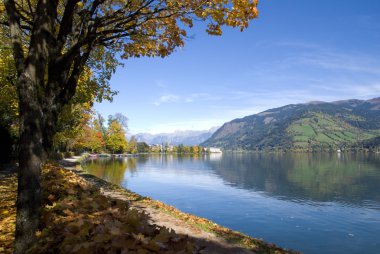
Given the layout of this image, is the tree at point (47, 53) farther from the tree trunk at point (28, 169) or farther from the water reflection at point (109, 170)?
the water reflection at point (109, 170)

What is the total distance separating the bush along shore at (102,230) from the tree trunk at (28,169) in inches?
14.8

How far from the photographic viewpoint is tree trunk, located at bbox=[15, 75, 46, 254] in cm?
653

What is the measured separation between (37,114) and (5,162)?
31.5m

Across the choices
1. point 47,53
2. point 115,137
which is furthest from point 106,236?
point 115,137

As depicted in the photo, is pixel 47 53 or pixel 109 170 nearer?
pixel 47 53

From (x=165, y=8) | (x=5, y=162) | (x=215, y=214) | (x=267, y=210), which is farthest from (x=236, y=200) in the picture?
(x=165, y=8)

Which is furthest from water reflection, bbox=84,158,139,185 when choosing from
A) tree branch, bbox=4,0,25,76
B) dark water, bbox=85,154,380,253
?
tree branch, bbox=4,0,25,76

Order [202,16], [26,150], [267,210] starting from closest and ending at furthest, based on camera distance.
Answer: [26,150] → [202,16] → [267,210]

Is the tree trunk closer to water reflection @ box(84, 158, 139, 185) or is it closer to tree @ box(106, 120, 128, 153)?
water reflection @ box(84, 158, 139, 185)

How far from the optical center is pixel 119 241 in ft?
17.7

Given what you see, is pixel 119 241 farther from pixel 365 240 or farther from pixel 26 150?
pixel 365 240

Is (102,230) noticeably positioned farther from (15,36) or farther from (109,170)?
(109,170)

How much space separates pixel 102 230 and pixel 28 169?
6.82 feet

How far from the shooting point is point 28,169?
21.7 ft
